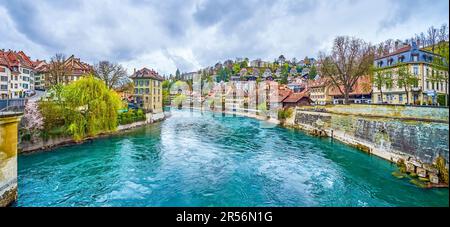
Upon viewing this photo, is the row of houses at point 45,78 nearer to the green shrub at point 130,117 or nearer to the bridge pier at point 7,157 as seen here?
the green shrub at point 130,117

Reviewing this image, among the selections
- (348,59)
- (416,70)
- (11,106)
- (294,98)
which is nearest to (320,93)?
(294,98)

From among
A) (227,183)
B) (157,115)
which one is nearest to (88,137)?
(227,183)

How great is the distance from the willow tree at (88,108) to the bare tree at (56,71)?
1053 cm

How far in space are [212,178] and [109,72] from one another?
20.8 meters

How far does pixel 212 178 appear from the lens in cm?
639

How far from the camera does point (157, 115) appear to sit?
73.7ft

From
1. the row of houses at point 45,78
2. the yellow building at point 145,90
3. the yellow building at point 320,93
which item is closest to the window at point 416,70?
the yellow building at point 320,93

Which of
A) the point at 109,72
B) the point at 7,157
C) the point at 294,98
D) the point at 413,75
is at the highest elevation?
the point at 109,72

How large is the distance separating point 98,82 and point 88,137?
3089mm

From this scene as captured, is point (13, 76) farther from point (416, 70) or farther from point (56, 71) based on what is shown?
point (416, 70)

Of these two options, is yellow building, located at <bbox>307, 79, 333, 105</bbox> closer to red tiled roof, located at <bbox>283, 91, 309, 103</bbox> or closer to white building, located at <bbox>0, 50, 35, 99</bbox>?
red tiled roof, located at <bbox>283, 91, 309, 103</bbox>

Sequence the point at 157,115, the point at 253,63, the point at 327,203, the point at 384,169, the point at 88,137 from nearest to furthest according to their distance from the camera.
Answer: the point at 327,203, the point at 384,169, the point at 88,137, the point at 157,115, the point at 253,63

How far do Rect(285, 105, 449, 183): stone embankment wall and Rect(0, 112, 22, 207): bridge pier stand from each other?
26.9 ft
